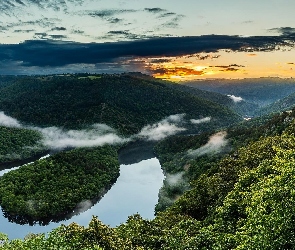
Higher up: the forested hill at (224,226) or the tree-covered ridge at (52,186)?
the forested hill at (224,226)

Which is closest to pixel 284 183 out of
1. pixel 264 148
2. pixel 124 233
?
pixel 124 233

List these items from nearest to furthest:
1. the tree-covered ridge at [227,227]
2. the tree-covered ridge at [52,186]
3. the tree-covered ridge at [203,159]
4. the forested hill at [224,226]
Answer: the tree-covered ridge at [227,227] < the forested hill at [224,226] < the tree-covered ridge at [203,159] < the tree-covered ridge at [52,186]

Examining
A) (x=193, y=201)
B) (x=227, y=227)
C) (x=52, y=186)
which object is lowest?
(x=52, y=186)

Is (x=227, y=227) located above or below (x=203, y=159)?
above

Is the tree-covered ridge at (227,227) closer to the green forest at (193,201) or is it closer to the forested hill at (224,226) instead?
the forested hill at (224,226)

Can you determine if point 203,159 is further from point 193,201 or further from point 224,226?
point 224,226

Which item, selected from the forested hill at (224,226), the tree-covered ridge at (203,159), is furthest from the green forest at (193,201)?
the tree-covered ridge at (203,159)

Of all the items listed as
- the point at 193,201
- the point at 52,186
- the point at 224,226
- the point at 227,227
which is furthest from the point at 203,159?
the point at 227,227

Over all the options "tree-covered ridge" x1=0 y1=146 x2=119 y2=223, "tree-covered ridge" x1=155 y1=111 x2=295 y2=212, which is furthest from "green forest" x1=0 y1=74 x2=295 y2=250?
"tree-covered ridge" x1=155 y1=111 x2=295 y2=212

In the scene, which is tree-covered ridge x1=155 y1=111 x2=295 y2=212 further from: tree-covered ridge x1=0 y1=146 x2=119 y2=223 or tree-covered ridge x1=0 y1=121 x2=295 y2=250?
tree-covered ridge x1=0 y1=121 x2=295 y2=250
